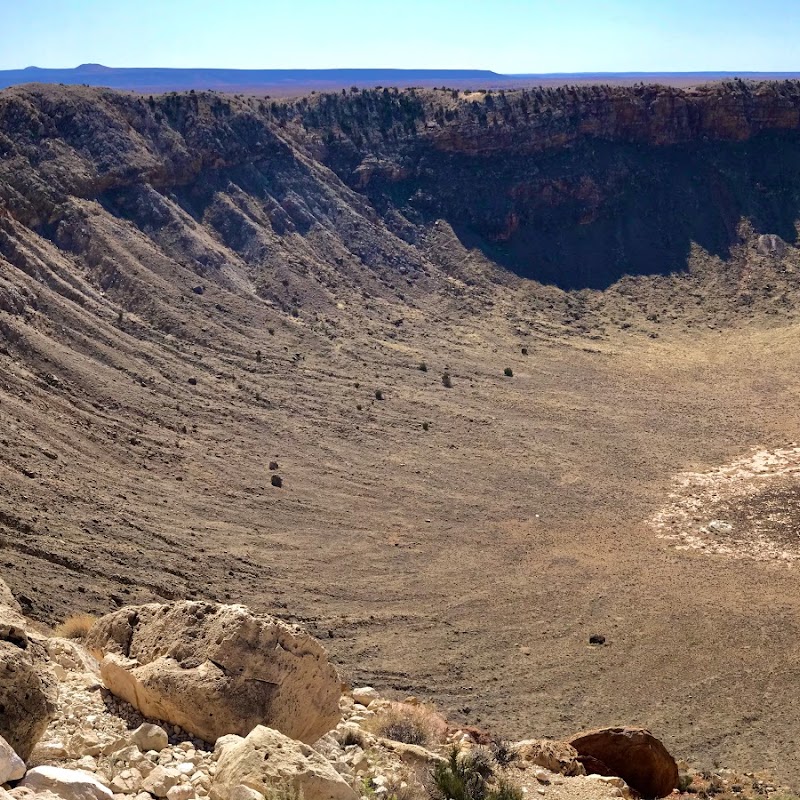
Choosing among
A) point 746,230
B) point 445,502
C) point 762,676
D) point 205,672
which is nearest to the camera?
point 205,672

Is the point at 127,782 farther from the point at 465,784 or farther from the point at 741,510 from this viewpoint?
the point at 741,510

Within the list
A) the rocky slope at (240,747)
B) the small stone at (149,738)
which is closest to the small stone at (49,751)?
the rocky slope at (240,747)

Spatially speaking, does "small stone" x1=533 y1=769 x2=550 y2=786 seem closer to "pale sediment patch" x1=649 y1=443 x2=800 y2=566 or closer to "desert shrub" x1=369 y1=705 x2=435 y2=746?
"desert shrub" x1=369 y1=705 x2=435 y2=746

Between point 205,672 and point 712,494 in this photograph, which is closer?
point 205,672

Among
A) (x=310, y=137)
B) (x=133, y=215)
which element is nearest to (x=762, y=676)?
(x=133, y=215)

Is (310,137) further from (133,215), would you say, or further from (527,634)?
(527,634)

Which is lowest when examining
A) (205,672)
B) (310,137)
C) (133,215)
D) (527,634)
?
(527,634)

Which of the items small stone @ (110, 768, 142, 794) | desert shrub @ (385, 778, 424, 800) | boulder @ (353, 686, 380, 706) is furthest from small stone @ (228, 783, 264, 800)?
boulder @ (353, 686, 380, 706)
